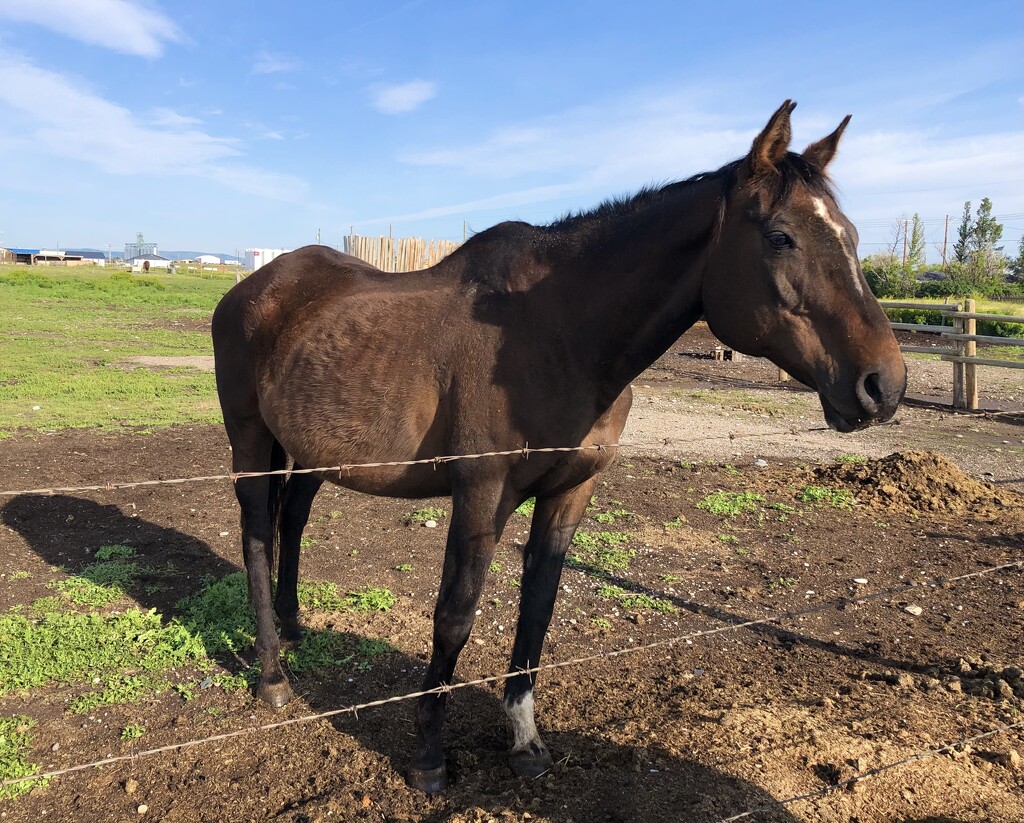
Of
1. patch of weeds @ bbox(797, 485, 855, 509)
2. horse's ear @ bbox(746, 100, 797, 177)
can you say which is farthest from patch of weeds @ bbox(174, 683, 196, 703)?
patch of weeds @ bbox(797, 485, 855, 509)

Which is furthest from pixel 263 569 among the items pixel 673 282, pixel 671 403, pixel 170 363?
pixel 170 363

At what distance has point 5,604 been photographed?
4.33 m

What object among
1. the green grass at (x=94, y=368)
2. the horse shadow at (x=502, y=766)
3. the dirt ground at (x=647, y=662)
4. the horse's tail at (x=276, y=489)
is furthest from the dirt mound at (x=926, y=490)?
the green grass at (x=94, y=368)

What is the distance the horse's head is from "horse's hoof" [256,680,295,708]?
9.08 feet

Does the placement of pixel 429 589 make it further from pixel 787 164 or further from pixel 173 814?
pixel 787 164

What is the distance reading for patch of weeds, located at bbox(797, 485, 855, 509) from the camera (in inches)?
262

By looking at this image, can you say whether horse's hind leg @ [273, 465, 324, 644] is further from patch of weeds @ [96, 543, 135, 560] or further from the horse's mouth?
the horse's mouth

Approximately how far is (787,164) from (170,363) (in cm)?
1406

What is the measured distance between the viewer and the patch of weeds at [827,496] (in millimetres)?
6648

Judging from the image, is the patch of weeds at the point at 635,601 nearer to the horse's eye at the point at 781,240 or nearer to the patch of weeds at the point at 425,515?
the patch of weeds at the point at 425,515

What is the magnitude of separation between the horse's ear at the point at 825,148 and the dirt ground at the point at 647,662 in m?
1.32

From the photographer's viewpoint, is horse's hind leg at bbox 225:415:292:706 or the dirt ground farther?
horse's hind leg at bbox 225:415:292:706

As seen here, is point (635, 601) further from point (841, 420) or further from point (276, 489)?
point (841, 420)

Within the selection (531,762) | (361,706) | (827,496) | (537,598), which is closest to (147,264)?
(827,496)
